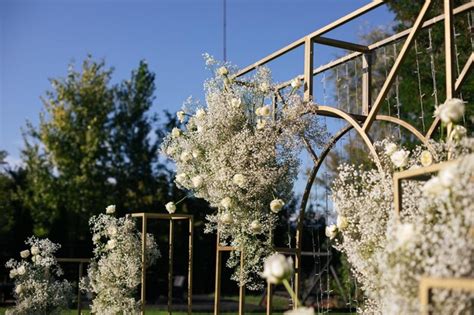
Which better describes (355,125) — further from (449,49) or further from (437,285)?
(437,285)

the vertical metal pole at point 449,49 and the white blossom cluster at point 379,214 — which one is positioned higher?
the vertical metal pole at point 449,49

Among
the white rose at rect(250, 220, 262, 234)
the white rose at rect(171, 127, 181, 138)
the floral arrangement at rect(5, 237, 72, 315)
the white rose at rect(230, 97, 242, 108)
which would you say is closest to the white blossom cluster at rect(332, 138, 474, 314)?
the white rose at rect(250, 220, 262, 234)

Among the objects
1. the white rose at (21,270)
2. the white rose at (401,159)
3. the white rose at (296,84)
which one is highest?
the white rose at (296,84)

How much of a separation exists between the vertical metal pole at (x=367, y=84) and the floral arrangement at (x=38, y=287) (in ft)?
12.1

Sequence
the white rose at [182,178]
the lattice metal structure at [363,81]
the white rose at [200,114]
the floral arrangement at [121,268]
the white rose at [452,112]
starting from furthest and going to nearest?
1. the floral arrangement at [121,268]
2. the white rose at [182,178]
3. the white rose at [200,114]
4. the lattice metal structure at [363,81]
5. the white rose at [452,112]

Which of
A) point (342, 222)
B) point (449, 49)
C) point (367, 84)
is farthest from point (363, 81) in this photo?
point (342, 222)

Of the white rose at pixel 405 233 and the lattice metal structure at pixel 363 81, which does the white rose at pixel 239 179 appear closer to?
the lattice metal structure at pixel 363 81

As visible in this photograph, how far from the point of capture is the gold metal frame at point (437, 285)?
212 cm

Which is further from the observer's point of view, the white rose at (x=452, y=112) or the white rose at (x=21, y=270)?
the white rose at (x=21, y=270)

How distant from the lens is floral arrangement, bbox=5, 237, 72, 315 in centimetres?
695

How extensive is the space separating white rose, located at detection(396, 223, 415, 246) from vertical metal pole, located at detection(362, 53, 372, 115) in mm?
2638

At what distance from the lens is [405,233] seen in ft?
8.55

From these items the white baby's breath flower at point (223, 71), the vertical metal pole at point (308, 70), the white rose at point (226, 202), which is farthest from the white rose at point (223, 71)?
the white rose at point (226, 202)

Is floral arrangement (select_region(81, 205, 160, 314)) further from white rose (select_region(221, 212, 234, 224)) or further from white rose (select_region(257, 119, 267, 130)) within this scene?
white rose (select_region(257, 119, 267, 130))
